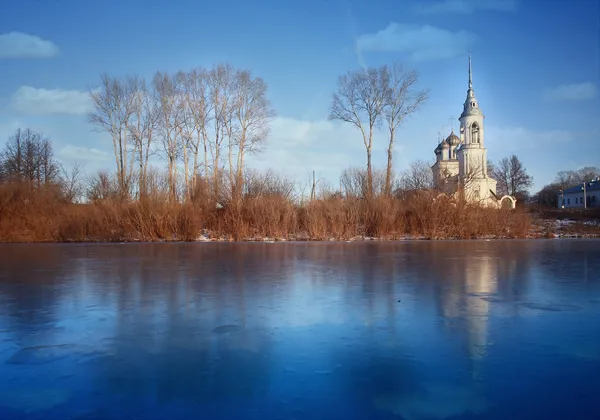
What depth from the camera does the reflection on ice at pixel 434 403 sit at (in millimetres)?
2885

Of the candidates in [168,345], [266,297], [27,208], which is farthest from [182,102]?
[168,345]

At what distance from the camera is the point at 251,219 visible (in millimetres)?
23250

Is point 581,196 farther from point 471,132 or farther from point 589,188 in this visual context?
point 471,132

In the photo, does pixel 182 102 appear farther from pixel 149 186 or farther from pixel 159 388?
pixel 159 388

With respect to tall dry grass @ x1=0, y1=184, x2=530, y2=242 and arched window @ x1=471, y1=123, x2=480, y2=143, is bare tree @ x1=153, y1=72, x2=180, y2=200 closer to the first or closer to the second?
tall dry grass @ x1=0, y1=184, x2=530, y2=242

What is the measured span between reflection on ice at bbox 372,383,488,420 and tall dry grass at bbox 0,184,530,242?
19634 mm

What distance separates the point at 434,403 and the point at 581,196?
321ft

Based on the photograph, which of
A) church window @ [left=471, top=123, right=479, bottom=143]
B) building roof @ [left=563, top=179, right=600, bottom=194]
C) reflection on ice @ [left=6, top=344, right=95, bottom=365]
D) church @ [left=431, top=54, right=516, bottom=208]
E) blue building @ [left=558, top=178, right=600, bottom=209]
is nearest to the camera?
reflection on ice @ [left=6, top=344, right=95, bottom=365]

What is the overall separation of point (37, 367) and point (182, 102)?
30.4m

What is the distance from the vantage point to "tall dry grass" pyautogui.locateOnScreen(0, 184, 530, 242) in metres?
22.6

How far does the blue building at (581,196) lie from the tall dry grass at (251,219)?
6776cm

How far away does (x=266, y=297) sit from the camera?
6684 mm

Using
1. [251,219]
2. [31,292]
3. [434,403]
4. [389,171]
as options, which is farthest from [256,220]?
[434,403]

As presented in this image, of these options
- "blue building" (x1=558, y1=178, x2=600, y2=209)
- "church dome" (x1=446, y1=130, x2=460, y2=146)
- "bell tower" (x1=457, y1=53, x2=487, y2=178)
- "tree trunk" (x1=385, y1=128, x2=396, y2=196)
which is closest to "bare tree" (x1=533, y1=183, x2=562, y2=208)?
"blue building" (x1=558, y1=178, x2=600, y2=209)
